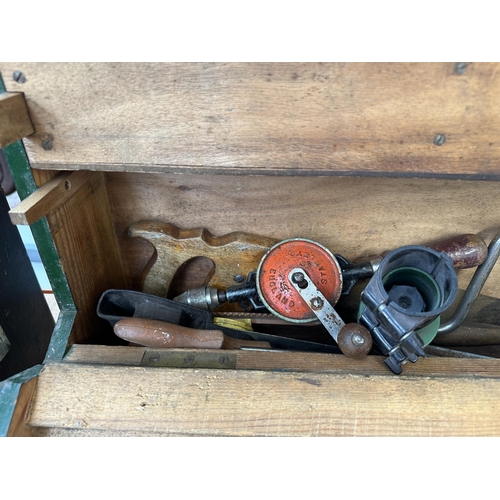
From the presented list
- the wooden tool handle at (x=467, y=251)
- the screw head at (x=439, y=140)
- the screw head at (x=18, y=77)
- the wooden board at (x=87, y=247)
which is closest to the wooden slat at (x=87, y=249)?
the wooden board at (x=87, y=247)

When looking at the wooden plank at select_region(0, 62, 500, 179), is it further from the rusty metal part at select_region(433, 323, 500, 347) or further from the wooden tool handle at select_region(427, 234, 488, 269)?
the rusty metal part at select_region(433, 323, 500, 347)

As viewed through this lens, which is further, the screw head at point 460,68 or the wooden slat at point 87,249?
the wooden slat at point 87,249

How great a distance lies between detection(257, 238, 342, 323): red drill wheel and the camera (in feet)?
3.06

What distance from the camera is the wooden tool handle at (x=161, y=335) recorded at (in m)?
0.83

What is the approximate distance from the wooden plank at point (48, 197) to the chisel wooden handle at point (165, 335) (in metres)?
0.27

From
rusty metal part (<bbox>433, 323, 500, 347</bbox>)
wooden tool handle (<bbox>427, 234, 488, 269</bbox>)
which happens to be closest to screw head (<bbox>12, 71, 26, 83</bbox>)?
wooden tool handle (<bbox>427, 234, 488, 269</bbox>)

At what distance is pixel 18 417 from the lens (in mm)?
697

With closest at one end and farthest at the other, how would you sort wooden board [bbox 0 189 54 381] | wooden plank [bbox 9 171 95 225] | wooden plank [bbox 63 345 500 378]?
wooden plank [bbox 9 171 95 225], wooden plank [bbox 63 345 500 378], wooden board [bbox 0 189 54 381]

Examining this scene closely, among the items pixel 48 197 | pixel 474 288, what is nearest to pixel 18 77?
pixel 48 197

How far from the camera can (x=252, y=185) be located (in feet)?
3.00

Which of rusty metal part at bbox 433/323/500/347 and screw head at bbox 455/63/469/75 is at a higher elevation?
screw head at bbox 455/63/469/75

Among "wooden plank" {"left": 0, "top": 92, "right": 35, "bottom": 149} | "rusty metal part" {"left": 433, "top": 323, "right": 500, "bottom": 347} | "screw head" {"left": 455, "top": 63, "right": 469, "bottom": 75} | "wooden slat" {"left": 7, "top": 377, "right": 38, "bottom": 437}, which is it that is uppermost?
"screw head" {"left": 455, "top": 63, "right": 469, "bottom": 75}

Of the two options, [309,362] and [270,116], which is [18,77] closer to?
[270,116]

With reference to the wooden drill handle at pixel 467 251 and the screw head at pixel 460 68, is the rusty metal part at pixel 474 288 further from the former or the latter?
the screw head at pixel 460 68
